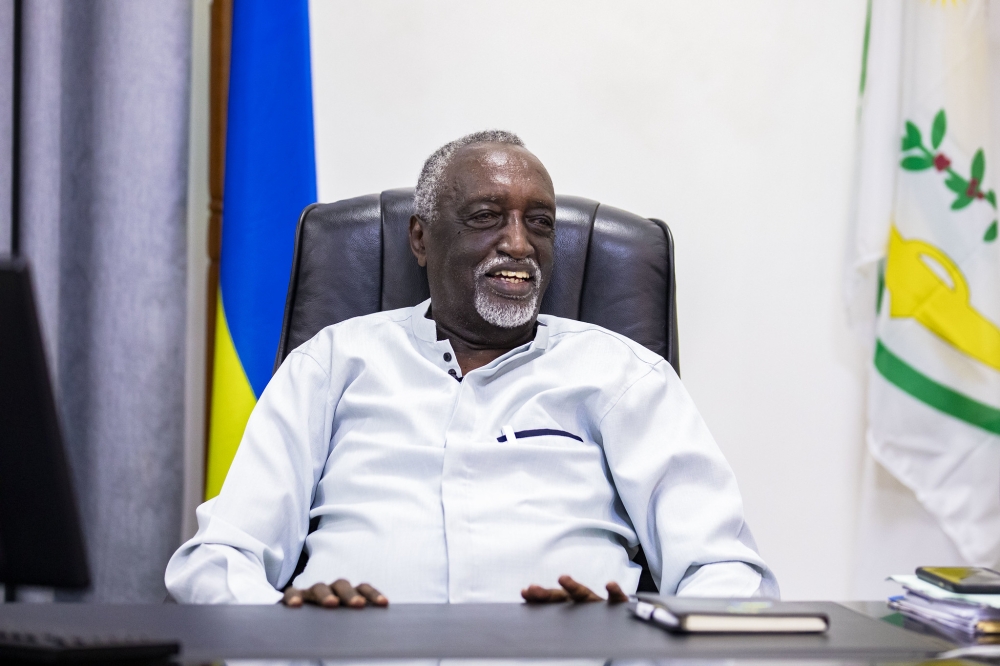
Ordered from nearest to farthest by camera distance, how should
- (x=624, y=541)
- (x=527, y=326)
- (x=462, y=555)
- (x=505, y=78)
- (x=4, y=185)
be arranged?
(x=462, y=555) < (x=624, y=541) < (x=527, y=326) < (x=4, y=185) < (x=505, y=78)

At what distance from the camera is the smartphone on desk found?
3.25 feet

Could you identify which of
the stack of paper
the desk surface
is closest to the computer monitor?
the desk surface

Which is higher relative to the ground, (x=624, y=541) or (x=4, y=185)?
(x=4, y=185)

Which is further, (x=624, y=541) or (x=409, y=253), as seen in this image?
(x=409, y=253)

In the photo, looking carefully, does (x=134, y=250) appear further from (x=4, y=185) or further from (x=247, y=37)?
(x=247, y=37)

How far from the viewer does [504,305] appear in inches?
64.7

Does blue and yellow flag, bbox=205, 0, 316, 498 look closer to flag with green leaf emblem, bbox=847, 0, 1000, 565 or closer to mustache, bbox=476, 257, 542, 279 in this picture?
mustache, bbox=476, 257, 542, 279

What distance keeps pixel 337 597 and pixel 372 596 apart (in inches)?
1.6

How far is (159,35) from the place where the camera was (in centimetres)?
204

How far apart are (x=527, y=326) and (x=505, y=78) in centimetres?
90

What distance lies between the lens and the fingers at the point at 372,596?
100cm

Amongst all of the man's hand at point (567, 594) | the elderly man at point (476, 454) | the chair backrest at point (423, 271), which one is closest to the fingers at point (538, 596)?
the man's hand at point (567, 594)

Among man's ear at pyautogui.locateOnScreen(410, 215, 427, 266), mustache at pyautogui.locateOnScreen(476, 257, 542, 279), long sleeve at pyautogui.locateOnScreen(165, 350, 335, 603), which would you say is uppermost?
man's ear at pyautogui.locateOnScreen(410, 215, 427, 266)

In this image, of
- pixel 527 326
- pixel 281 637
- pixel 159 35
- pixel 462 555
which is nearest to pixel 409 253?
pixel 527 326
